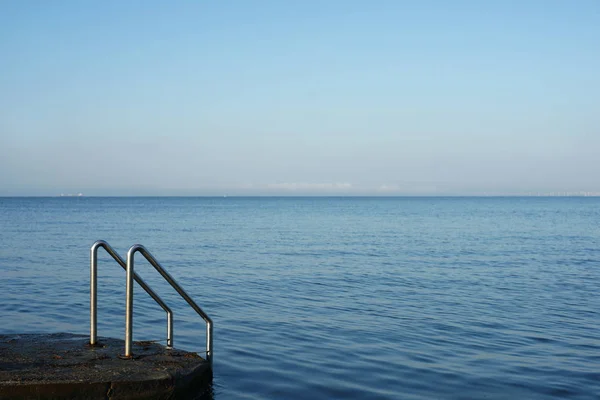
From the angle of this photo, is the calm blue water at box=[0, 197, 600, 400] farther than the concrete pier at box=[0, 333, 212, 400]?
Yes

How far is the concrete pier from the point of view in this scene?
5.41 m

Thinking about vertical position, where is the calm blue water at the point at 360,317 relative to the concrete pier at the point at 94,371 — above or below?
below

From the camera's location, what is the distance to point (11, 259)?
905 inches

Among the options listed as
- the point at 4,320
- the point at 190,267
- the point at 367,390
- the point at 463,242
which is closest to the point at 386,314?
the point at 367,390

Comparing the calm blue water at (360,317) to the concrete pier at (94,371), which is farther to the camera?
the calm blue water at (360,317)

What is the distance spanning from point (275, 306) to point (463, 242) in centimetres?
2253

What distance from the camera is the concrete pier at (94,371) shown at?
541 cm

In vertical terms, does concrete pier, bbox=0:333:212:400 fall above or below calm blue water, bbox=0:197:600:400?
above

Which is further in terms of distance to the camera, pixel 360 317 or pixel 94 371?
pixel 360 317

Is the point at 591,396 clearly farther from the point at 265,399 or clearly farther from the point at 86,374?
the point at 86,374

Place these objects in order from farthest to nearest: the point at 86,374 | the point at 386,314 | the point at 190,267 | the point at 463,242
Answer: the point at 463,242 < the point at 190,267 < the point at 386,314 < the point at 86,374

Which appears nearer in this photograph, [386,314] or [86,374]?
[86,374]

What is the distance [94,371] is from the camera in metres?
5.75

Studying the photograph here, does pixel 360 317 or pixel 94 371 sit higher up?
pixel 94 371
